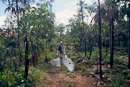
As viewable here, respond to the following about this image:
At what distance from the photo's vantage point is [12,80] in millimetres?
4367

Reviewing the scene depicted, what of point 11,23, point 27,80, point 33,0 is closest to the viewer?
point 27,80

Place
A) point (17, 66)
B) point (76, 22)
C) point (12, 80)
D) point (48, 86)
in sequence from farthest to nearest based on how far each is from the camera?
point (76, 22) < point (48, 86) < point (17, 66) < point (12, 80)

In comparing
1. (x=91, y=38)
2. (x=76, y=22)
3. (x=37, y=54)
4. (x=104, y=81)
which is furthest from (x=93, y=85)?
(x=76, y=22)

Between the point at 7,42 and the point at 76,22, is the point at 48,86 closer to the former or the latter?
the point at 7,42

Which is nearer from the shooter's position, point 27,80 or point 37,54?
point 27,80

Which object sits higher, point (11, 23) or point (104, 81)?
point (11, 23)

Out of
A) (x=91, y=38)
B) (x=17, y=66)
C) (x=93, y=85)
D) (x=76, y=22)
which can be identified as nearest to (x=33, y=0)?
(x=17, y=66)

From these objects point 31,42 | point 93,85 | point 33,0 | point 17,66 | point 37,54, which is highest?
point 33,0

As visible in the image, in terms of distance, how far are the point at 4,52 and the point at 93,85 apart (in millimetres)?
4481

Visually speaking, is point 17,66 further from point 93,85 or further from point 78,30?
point 78,30

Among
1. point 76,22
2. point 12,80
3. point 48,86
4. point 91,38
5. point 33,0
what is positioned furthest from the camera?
point 76,22

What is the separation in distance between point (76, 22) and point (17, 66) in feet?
50.2

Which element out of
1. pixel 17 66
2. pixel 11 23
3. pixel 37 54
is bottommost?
pixel 17 66

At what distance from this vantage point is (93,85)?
6.38 metres
